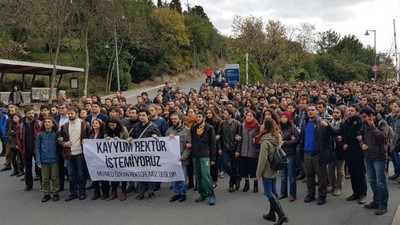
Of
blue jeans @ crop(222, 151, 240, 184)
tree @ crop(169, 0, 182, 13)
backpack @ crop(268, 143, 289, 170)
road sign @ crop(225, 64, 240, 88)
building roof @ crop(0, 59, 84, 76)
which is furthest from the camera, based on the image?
tree @ crop(169, 0, 182, 13)

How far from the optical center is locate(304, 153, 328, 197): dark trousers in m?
6.87

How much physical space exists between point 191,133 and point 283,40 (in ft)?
107

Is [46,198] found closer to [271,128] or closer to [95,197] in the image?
[95,197]

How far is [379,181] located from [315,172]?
1.14 metres

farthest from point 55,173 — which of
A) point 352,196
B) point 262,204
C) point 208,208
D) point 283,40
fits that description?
point 283,40

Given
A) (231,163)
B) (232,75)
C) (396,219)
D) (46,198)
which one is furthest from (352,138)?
(232,75)

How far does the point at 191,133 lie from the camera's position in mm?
7371

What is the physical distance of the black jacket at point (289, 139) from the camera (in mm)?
7188

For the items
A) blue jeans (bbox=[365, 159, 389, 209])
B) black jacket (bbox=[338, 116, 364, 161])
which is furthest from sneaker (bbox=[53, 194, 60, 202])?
blue jeans (bbox=[365, 159, 389, 209])

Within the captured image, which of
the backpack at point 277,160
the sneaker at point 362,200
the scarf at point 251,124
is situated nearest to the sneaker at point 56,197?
the scarf at point 251,124

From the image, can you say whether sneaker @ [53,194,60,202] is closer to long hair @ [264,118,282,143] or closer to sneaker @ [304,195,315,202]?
long hair @ [264,118,282,143]

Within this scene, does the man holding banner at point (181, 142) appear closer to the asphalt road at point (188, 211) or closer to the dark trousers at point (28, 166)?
the asphalt road at point (188, 211)

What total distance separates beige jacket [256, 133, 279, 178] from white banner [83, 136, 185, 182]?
6.61 ft

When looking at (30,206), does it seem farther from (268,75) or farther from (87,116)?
(268,75)
